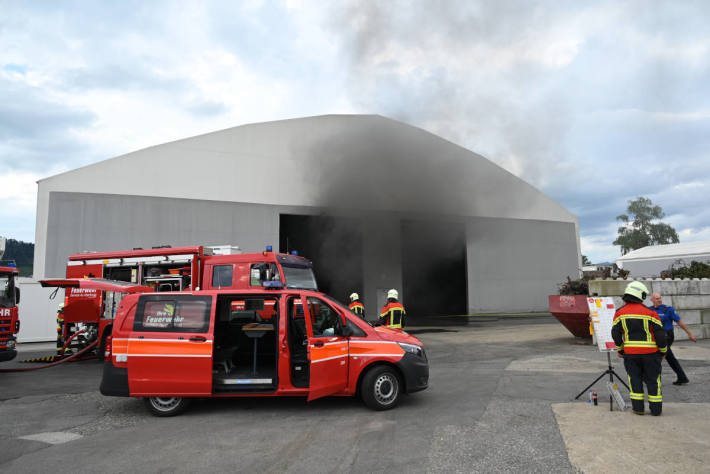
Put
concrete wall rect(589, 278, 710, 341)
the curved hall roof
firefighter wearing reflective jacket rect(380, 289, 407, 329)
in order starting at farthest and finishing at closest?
the curved hall roof
concrete wall rect(589, 278, 710, 341)
firefighter wearing reflective jacket rect(380, 289, 407, 329)

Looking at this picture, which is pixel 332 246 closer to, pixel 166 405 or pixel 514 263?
pixel 514 263

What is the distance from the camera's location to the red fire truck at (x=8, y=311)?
854cm

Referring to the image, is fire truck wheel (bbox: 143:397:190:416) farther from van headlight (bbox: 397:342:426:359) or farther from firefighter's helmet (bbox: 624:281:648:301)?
firefighter's helmet (bbox: 624:281:648:301)

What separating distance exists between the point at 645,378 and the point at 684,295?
846 cm

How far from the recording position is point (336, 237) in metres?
22.6

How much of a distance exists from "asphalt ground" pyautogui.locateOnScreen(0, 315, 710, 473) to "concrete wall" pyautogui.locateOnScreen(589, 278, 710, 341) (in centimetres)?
342

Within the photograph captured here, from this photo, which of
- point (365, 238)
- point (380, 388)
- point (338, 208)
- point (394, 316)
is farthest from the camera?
point (365, 238)

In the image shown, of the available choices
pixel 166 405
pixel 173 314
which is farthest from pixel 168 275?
pixel 166 405

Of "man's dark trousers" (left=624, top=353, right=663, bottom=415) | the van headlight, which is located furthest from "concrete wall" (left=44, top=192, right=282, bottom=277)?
"man's dark trousers" (left=624, top=353, right=663, bottom=415)

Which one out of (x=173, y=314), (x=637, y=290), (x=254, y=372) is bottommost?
(x=254, y=372)

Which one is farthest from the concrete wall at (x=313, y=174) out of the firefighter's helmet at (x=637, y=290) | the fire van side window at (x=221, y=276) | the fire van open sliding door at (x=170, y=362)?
the firefighter's helmet at (x=637, y=290)

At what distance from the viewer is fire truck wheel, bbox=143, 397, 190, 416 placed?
5363 millimetres

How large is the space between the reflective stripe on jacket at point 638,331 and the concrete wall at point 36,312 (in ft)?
51.7

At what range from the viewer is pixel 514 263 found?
80.0ft
